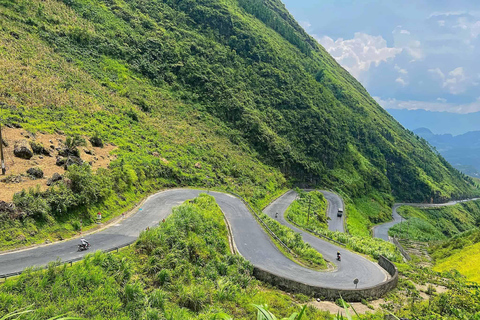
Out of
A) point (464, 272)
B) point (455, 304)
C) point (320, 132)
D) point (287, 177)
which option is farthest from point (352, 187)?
point (455, 304)

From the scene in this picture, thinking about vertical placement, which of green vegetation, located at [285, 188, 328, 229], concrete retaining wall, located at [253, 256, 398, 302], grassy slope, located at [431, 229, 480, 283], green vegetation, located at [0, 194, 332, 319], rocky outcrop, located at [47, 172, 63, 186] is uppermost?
grassy slope, located at [431, 229, 480, 283]

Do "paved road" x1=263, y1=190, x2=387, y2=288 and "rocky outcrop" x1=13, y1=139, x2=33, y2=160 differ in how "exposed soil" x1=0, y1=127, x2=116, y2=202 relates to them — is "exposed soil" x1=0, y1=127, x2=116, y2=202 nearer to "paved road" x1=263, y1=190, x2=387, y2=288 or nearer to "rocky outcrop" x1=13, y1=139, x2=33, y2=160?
"rocky outcrop" x1=13, y1=139, x2=33, y2=160

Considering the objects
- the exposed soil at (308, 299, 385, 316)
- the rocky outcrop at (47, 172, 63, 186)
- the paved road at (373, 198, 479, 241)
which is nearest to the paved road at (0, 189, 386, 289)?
the exposed soil at (308, 299, 385, 316)

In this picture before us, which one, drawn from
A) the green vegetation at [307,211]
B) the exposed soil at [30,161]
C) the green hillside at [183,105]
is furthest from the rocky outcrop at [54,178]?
the green vegetation at [307,211]

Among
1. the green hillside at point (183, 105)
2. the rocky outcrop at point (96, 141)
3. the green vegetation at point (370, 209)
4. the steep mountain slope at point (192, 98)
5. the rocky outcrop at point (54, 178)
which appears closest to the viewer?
the rocky outcrop at point (54, 178)

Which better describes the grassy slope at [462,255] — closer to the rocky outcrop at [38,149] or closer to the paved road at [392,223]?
the paved road at [392,223]

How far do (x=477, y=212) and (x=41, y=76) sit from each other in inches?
7119

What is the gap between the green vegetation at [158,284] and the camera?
1099 cm

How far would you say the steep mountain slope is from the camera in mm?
43438

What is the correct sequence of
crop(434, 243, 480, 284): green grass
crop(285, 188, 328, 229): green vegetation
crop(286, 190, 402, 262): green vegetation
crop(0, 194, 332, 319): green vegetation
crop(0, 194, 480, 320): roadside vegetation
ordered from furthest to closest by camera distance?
1. crop(285, 188, 328, 229): green vegetation
2. crop(286, 190, 402, 262): green vegetation
3. crop(434, 243, 480, 284): green grass
4. crop(0, 194, 480, 320): roadside vegetation
5. crop(0, 194, 332, 319): green vegetation

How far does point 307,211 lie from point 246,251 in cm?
3280

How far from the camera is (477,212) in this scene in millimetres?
135000

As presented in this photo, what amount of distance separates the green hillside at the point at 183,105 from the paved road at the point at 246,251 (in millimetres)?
3796

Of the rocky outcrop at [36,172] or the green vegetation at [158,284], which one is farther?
the rocky outcrop at [36,172]
